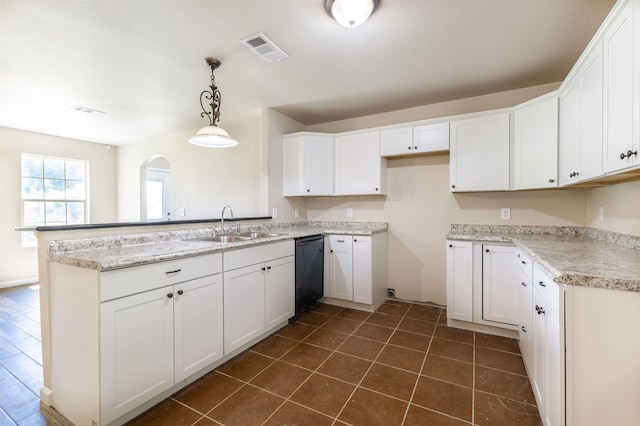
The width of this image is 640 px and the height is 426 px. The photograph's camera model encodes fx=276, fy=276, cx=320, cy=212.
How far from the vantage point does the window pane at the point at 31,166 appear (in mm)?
4543

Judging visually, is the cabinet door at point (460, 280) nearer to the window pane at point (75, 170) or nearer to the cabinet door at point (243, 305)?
the cabinet door at point (243, 305)

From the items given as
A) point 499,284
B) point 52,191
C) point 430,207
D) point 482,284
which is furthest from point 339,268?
point 52,191

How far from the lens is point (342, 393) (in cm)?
180

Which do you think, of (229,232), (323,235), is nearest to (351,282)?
(323,235)

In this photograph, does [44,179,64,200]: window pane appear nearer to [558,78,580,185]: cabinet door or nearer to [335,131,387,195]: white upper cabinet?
[335,131,387,195]: white upper cabinet

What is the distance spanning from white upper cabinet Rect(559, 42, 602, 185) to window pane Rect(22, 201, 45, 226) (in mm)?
7050

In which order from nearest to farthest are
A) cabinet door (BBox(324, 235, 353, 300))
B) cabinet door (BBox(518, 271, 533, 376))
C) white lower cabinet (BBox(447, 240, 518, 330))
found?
cabinet door (BBox(518, 271, 533, 376)) → white lower cabinet (BBox(447, 240, 518, 330)) → cabinet door (BBox(324, 235, 353, 300))

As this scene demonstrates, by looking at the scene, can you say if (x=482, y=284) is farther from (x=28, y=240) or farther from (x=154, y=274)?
(x=28, y=240)

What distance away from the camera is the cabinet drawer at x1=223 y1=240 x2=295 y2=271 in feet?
7.07

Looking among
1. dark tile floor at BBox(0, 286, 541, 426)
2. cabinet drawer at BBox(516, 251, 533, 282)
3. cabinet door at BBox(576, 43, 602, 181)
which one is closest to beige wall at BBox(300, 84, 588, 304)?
dark tile floor at BBox(0, 286, 541, 426)

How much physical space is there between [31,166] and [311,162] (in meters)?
4.83

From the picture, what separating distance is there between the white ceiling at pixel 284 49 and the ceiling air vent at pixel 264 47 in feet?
0.17

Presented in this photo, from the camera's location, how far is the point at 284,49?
2.20 meters

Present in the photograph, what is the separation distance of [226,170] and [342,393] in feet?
11.4
